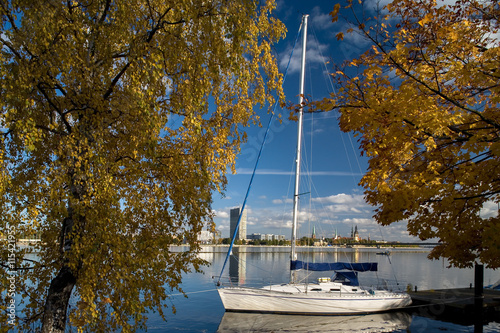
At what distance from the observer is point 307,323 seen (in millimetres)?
17688

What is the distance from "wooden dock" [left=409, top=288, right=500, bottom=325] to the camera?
19.5 m

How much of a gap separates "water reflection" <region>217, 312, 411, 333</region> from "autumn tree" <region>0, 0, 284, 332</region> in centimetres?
1314

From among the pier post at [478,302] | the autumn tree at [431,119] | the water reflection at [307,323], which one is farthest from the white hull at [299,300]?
the autumn tree at [431,119]

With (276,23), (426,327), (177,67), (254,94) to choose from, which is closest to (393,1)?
(276,23)

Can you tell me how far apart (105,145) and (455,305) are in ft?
76.5

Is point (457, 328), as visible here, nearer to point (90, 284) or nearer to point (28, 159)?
point (90, 284)

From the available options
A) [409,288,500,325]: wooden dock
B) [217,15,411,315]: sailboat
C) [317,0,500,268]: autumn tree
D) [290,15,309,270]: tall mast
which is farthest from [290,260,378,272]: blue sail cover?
[317,0,500,268]: autumn tree

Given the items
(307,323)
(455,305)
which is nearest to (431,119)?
(307,323)

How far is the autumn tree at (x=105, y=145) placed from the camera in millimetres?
4086

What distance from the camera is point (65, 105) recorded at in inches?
195

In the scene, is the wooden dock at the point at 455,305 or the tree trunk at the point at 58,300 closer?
the tree trunk at the point at 58,300

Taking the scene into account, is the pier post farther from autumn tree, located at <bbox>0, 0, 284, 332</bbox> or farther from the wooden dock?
autumn tree, located at <bbox>0, 0, 284, 332</bbox>

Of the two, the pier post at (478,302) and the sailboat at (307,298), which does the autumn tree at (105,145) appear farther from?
the pier post at (478,302)

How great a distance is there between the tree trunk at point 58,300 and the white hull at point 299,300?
49.1 feet
